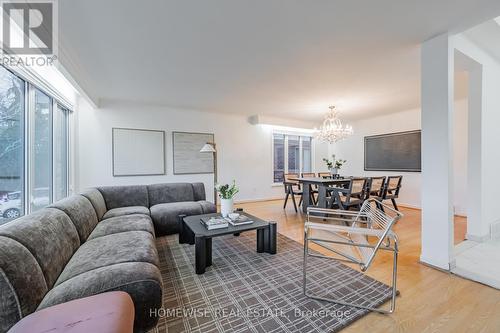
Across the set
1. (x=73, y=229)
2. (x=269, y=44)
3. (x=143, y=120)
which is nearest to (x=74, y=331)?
(x=73, y=229)

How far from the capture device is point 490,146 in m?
2.88

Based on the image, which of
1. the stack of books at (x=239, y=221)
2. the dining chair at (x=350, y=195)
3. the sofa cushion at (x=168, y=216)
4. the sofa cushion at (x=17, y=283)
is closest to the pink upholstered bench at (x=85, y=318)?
the sofa cushion at (x=17, y=283)

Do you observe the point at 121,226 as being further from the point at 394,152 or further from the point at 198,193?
the point at 394,152

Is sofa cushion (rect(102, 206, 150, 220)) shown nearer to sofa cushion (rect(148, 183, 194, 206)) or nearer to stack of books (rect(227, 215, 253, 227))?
sofa cushion (rect(148, 183, 194, 206))

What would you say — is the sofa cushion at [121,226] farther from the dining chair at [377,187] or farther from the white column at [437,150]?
the dining chair at [377,187]

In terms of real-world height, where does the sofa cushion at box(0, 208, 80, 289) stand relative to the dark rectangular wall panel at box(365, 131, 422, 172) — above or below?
below

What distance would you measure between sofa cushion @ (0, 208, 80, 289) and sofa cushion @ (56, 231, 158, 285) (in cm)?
7

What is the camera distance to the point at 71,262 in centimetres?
161

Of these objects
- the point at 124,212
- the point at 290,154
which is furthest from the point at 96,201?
the point at 290,154

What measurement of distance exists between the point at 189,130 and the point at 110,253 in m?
3.79

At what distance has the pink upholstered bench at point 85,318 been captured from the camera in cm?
85

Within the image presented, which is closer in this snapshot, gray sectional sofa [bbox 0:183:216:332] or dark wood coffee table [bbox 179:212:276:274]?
gray sectional sofa [bbox 0:183:216:332]

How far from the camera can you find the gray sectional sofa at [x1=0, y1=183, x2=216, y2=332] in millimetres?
1097

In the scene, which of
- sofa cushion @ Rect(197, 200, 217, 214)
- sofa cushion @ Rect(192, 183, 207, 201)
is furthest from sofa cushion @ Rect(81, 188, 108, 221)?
sofa cushion @ Rect(192, 183, 207, 201)
